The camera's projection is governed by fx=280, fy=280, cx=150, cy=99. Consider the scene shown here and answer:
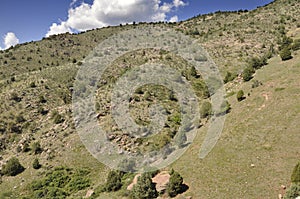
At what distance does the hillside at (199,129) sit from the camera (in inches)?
811

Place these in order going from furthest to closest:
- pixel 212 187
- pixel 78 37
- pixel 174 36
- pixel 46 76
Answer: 1. pixel 78 37
2. pixel 174 36
3. pixel 46 76
4. pixel 212 187

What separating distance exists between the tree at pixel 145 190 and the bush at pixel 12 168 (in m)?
16.9

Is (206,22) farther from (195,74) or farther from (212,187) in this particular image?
(212,187)

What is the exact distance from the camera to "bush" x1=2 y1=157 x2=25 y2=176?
3109 cm

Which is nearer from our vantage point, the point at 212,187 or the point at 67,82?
the point at 212,187

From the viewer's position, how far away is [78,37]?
9969 centimetres

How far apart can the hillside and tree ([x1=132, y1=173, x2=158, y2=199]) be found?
89.2 inches

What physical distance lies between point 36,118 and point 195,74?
94.0 feet

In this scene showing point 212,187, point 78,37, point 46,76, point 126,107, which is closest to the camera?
point 212,187

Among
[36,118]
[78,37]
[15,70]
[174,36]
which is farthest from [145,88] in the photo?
[78,37]

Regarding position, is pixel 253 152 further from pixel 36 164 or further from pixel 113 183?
pixel 36 164

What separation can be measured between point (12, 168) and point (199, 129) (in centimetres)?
2133

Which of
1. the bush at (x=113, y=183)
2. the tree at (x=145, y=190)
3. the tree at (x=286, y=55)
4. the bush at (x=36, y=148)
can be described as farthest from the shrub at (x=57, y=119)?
the tree at (x=286, y=55)

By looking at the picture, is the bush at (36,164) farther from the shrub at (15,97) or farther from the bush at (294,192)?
the bush at (294,192)
